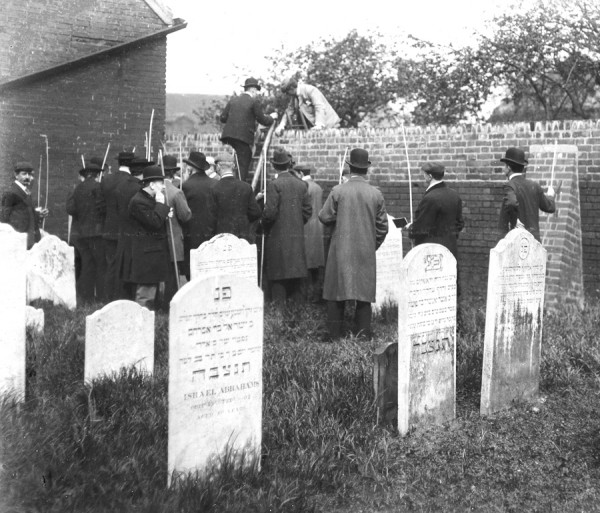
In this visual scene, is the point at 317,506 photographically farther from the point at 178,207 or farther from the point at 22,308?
the point at 178,207

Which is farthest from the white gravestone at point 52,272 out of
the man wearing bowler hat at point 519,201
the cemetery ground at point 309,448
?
the man wearing bowler hat at point 519,201

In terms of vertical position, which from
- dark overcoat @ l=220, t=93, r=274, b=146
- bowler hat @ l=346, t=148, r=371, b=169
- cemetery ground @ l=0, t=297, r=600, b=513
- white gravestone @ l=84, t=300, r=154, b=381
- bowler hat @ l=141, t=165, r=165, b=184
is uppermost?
dark overcoat @ l=220, t=93, r=274, b=146

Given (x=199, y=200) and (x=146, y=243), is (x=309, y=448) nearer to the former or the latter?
(x=146, y=243)

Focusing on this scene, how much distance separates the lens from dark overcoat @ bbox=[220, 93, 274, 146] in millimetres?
14617

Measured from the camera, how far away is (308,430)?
19.7ft

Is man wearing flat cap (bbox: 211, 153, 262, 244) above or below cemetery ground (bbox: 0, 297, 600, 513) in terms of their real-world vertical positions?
above

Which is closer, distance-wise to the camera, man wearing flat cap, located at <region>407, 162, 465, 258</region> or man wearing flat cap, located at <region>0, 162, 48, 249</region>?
man wearing flat cap, located at <region>407, 162, 465, 258</region>

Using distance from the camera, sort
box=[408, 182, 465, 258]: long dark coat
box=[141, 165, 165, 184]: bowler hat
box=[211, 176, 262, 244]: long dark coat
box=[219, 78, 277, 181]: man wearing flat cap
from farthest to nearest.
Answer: box=[219, 78, 277, 181]: man wearing flat cap
box=[211, 176, 262, 244]: long dark coat
box=[408, 182, 465, 258]: long dark coat
box=[141, 165, 165, 184]: bowler hat

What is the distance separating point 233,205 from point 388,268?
1978mm

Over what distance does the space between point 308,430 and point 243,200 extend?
569 centimetres

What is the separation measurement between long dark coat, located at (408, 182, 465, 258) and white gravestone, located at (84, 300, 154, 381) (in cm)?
399

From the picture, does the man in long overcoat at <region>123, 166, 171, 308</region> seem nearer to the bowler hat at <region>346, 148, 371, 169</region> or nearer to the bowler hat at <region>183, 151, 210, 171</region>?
the bowler hat at <region>183, 151, 210, 171</region>

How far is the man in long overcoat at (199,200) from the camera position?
11.8m

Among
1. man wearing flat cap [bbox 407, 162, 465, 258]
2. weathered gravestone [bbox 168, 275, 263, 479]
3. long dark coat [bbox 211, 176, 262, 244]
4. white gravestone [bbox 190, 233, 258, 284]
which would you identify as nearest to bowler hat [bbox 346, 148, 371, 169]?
man wearing flat cap [bbox 407, 162, 465, 258]
